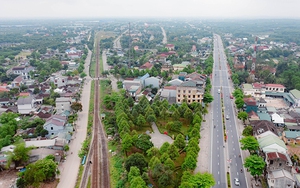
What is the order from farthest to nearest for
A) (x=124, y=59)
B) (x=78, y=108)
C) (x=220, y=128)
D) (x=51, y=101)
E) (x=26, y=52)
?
(x=26, y=52) < (x=124, y=59) < (x=51, y=101) < (x=78, y=108) < (x=220, y=128)

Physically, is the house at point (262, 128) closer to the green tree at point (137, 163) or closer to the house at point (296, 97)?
the house at point (296, 97)

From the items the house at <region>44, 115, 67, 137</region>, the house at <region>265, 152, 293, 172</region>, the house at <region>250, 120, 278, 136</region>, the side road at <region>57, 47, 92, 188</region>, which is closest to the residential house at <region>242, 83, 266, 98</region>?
the house at <region>250, 120, 278, 136</region>

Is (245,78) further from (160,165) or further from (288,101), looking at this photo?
(160,165)

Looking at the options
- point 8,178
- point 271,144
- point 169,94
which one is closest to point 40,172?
point 8,178

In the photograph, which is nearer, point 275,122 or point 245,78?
point 275,122

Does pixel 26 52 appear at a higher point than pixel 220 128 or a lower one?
higher

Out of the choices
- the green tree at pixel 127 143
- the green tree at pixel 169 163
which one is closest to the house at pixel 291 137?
the green tree at pixel 169 163

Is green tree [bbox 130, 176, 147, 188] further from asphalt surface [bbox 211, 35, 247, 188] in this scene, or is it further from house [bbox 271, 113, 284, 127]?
house [bbox 271, 113, 284, 127]

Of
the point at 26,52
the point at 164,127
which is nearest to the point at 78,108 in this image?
the point at 164,127
